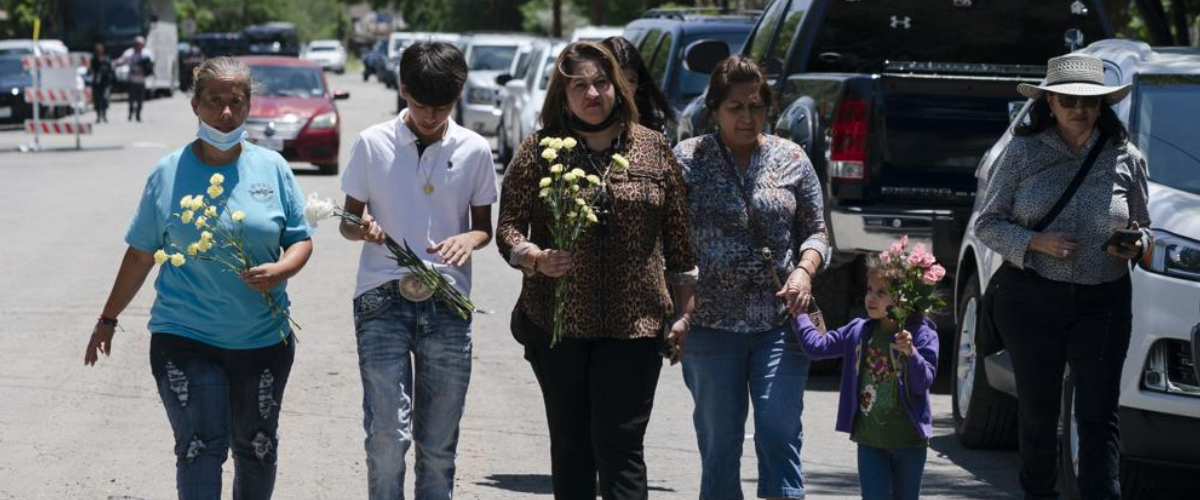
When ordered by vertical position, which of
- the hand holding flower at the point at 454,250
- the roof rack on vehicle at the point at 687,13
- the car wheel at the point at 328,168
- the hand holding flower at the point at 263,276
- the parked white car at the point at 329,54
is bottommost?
the parked white car at the point at 329,54

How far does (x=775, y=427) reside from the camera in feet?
21.1

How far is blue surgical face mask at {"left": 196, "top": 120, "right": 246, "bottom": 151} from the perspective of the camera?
5828 millimetres

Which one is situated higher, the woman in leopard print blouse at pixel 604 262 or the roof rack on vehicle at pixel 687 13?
the woman in leopard print blouse at pixel 604 262

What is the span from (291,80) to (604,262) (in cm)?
2126

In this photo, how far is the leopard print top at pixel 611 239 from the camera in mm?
5859

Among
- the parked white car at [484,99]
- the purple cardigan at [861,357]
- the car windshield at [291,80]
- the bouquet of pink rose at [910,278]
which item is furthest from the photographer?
the parked white car at [484,99]

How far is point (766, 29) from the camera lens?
1270 cm

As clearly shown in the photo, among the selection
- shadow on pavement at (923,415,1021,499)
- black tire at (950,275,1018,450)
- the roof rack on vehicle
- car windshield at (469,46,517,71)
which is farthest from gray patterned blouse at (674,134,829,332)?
car windshield at (469,46,517,71)

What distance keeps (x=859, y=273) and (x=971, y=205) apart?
84 centimetres

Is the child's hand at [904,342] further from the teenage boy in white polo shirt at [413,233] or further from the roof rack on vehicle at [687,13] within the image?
the roof rack on vehicle at [687,13]

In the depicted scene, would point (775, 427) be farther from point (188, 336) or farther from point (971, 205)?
point (971, 205)

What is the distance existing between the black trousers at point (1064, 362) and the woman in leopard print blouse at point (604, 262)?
4.95ft

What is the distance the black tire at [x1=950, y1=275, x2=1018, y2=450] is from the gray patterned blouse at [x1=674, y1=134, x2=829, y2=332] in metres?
2.44

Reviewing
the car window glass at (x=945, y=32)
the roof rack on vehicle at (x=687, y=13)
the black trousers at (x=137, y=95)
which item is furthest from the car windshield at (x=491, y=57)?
the car window glass at (x=945, y=32)
